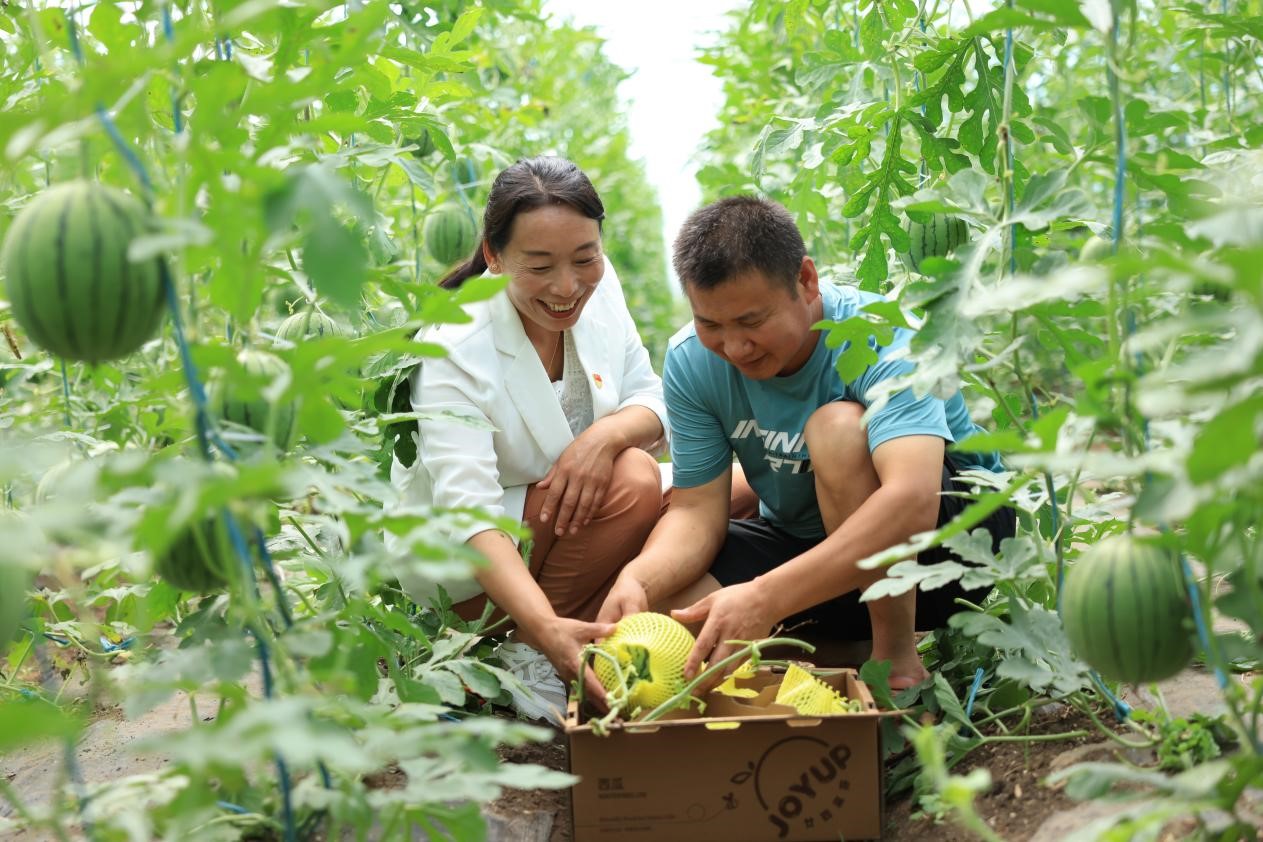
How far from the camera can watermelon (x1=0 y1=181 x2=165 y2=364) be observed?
145 cm

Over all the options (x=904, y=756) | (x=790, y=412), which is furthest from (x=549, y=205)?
(x=904, y=756)

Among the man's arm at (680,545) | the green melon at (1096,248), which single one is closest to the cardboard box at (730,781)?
the man's arm at (680,545)

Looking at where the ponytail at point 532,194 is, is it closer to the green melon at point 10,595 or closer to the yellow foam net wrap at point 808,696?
the yellow foam net wrap at point 808,696

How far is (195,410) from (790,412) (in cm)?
167

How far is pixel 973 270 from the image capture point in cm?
193

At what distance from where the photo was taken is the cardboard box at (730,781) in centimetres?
222

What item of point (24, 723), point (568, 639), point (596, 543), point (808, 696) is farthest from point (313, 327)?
point (24, 723)

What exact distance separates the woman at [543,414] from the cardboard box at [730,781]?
61cm

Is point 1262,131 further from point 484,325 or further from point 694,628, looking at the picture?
point 484,325

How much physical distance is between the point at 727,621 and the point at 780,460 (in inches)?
24.4

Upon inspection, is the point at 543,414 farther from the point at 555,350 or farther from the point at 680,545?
the point at 680,545

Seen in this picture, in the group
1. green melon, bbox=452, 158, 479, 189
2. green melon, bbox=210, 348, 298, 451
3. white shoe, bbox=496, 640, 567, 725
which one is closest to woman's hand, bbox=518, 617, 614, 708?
white shoe, bbox=496, 640, 567, 725

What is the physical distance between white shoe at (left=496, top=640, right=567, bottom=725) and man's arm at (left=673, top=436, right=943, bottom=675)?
0.48m

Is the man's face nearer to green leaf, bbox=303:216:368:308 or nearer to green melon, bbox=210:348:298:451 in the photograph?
green melon, bbox=210:348:298:451
